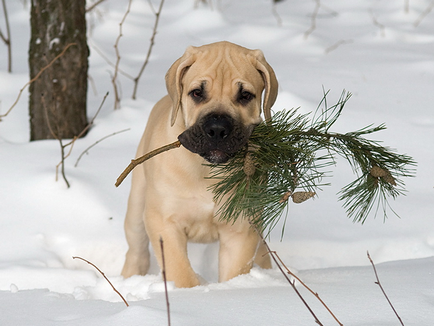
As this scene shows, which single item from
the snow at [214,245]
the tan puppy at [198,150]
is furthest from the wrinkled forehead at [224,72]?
the snow at [214,245]

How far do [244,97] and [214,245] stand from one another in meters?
1.84

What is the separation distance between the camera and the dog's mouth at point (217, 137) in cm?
264

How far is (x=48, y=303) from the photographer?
8.07ft

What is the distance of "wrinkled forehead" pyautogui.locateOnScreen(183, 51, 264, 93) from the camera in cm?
300

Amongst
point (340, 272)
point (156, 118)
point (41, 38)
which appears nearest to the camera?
point (340, 272)

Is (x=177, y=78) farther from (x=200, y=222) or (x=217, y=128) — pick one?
(x=200, y=222)

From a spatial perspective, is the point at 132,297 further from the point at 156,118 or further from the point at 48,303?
the point at 156,118

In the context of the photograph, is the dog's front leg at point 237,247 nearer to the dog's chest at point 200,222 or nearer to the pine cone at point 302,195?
the dog's chest at point 200,222

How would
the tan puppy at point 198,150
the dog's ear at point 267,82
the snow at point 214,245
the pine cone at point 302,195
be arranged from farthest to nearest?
the dog's ear at point 267,82 < the tan puppy at point 198,150 < the pine cone at point 302,195 < the snow at point 214,245

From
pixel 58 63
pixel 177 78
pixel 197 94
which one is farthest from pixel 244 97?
pixel 58 63

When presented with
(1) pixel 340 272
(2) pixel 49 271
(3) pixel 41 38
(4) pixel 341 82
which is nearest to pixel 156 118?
(2) pixel 49 271

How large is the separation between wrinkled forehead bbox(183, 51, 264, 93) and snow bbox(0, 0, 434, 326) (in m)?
1.06

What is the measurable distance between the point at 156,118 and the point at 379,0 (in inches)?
372

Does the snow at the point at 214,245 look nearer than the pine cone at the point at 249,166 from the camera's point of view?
Yes
